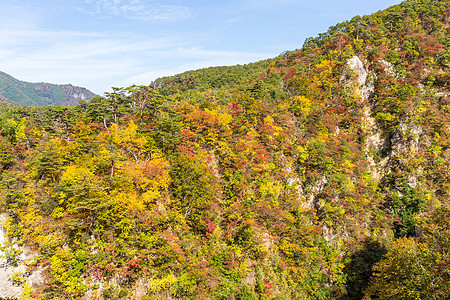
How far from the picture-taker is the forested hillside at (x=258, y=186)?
698 inches

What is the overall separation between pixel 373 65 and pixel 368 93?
6870 millimetres

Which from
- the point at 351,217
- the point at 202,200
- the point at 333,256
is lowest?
the point at 333,256

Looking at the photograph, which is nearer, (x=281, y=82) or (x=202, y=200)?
(x=202, y=200)

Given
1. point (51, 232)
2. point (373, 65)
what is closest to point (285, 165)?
point (51, 232)

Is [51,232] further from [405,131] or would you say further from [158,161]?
[405,131]

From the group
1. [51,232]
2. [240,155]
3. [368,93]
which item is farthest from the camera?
[368,93]

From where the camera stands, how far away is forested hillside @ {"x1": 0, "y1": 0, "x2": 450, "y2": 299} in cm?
1772

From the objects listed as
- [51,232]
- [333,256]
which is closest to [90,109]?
[51,232]

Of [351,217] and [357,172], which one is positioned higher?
[357,172]

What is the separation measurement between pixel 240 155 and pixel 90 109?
23389mm

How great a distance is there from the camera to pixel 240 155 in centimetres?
2739

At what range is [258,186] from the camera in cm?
2752

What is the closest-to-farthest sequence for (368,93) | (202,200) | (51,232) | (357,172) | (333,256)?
(51,232)
(202,200)
(333,256)
(357,172)
(368,93)

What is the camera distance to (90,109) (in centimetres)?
2980
